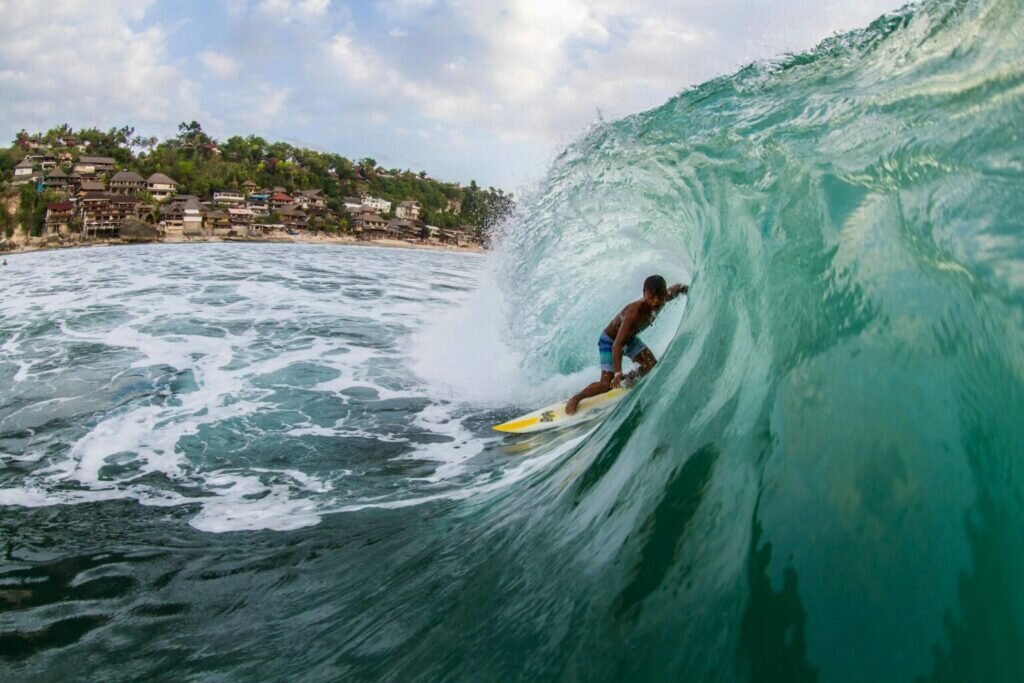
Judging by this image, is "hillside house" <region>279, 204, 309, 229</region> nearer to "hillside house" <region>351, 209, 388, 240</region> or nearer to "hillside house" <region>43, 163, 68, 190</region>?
"hillside house" <region>351, 209, 388, 240</region>

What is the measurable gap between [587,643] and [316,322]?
14690 millimetres

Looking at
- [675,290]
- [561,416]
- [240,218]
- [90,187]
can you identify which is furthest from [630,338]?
[90,187]

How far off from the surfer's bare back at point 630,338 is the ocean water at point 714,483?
766 millimetres

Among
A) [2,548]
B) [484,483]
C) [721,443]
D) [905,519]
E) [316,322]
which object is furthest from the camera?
[316,322]

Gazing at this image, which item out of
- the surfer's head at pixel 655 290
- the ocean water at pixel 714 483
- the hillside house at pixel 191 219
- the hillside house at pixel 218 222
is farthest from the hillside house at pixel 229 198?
the surfer's head at pixel 655 290

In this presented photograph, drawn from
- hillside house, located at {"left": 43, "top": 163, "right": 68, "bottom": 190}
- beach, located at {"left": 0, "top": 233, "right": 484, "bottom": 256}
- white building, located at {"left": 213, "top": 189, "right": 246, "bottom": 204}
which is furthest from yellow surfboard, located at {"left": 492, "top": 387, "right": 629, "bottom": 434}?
hillside house, located at {"left": 43, "top": 163, "right": 68, "bottom": 190}

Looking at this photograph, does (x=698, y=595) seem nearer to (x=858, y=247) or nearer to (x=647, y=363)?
(x=858, y=247)

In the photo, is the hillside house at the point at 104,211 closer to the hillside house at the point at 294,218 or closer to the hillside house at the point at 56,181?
the hillside house at the point at 56,181

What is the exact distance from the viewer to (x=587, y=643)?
246cm

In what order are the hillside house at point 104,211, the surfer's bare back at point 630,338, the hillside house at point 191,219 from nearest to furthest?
the surfer's bare back at point 630,338, the hillside house at point 104,211, the hillside house at point 191,219

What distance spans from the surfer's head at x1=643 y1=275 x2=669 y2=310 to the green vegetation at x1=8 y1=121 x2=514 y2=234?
8655 centimetres

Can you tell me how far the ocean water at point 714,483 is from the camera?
7.14 feet

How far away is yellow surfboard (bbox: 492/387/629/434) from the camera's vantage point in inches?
291

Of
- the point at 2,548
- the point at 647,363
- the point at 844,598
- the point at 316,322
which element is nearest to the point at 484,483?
the point at 647,363
